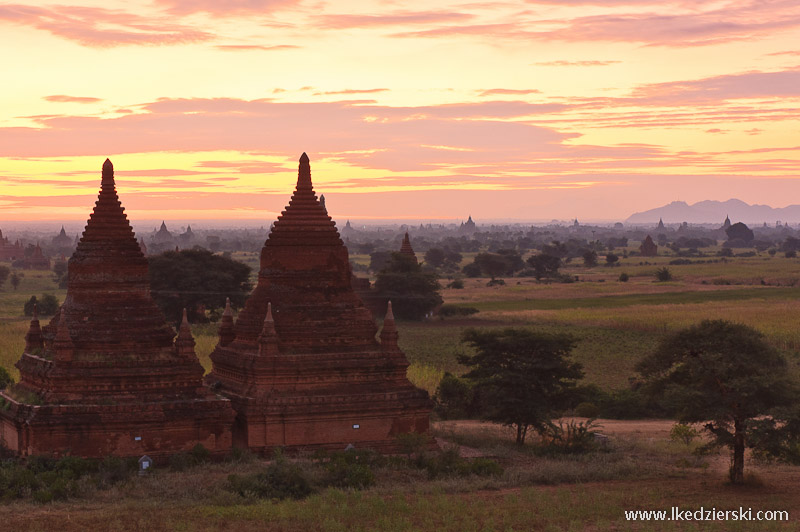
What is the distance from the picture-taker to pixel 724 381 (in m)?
27.3

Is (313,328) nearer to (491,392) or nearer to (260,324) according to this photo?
(260,324)

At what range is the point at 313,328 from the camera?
1177 inches

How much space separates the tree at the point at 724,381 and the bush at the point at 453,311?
5282cm

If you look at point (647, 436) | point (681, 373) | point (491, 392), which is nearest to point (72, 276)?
point (491, 392)

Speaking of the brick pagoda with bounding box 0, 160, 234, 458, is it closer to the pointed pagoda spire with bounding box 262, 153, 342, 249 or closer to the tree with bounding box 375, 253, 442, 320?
the pointed pagoda spire with bounding box 262, 153, 342, 249

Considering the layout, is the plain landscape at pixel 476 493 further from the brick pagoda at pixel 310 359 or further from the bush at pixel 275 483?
the brick pagoda at pixel 310 359

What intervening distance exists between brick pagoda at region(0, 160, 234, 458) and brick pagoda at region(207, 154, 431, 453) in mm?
1240

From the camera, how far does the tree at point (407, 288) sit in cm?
7894

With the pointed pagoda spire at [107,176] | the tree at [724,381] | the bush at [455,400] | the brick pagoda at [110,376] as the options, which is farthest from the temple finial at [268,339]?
the bush at [455,400]

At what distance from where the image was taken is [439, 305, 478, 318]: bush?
3209 inches

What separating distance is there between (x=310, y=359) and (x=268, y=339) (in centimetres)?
117

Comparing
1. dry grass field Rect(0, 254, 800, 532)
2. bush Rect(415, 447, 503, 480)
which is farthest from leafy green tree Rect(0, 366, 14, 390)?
bush Rect(415, 447, 503, 480)

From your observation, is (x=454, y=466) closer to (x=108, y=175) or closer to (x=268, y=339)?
(x=268, y=339)

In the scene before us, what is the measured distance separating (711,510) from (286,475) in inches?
352
